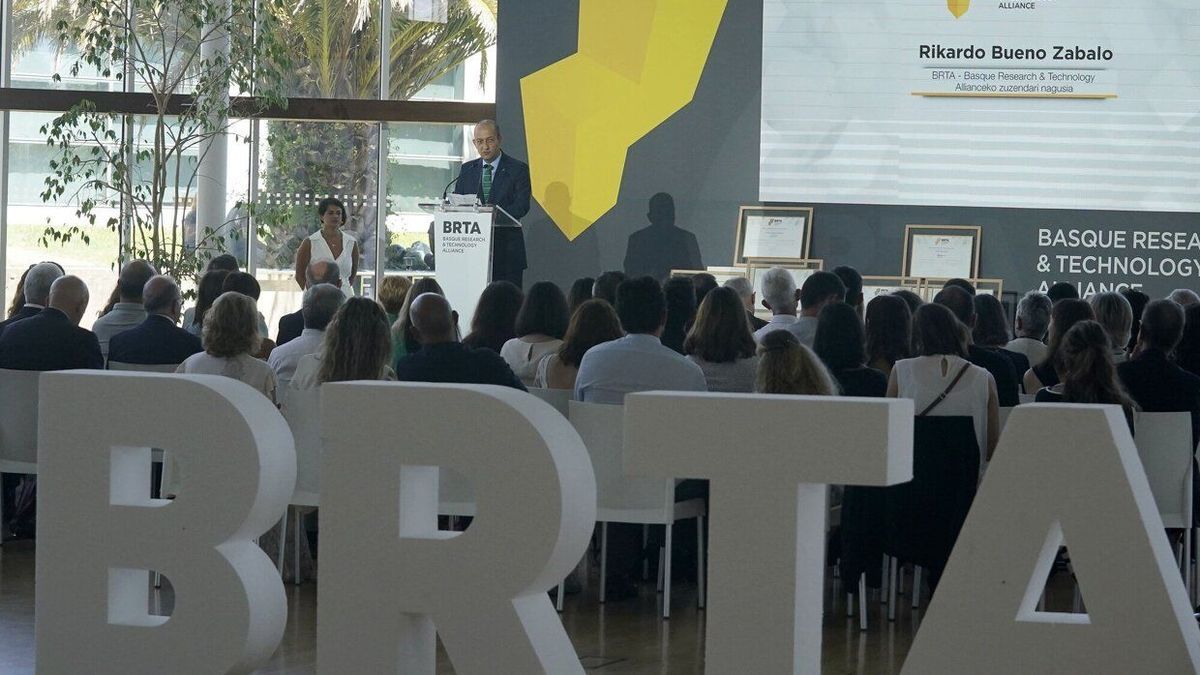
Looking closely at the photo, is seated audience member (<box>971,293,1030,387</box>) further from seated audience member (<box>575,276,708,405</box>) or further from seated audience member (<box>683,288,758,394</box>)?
seated audience member (<box>575,276,708,405</box>)

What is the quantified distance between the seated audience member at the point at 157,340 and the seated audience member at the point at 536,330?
124 centimetres

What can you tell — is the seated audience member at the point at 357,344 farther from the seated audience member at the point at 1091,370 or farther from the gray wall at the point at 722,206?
the gray wall at the point at 722,206

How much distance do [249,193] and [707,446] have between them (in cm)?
1007

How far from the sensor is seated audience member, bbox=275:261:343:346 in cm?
696

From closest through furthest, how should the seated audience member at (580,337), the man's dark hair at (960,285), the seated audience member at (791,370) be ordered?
1. the seated audience member at (791,370)
2. the seated audience member at (580,337)
3. the man's dark hair at (960,285)

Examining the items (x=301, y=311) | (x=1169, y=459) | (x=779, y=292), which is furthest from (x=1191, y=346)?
(x=301, y=311)

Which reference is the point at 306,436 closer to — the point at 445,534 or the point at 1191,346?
the point at 445,534

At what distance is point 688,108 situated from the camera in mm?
11336

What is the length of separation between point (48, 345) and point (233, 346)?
3.43ft

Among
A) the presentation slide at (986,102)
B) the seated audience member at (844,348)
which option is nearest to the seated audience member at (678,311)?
the seated audience member at (844,348)

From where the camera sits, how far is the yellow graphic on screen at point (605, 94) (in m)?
11.3

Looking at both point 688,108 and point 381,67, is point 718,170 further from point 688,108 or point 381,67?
point 381,67

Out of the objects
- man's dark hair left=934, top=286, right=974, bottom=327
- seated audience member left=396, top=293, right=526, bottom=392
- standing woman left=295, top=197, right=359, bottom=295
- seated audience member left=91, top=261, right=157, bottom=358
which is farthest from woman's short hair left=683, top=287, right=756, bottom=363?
standing woman left=295, top=197, right=359, bottom=295

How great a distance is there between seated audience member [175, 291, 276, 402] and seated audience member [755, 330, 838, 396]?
179cm
